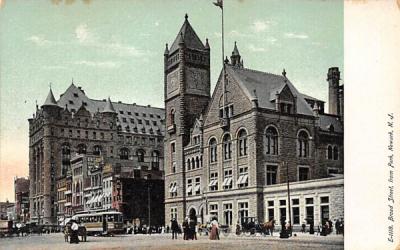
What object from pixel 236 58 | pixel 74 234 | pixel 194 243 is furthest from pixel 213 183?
pixel 74 234

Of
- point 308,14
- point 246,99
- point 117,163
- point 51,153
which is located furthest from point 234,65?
point 51,153

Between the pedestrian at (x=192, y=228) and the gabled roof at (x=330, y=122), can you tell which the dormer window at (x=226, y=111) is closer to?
the gabled roof at (x=330, y=122)

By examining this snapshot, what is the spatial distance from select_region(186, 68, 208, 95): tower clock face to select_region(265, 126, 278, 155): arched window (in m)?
0.46

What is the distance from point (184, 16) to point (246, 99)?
2.05 feet

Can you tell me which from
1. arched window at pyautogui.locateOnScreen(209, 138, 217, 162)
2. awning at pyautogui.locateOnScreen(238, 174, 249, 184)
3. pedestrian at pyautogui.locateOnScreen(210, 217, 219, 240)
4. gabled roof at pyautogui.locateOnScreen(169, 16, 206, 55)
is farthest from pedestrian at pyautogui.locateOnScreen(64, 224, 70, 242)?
gabled roof at pyautogui.locateOnScreen(169, 16, 206, 55)

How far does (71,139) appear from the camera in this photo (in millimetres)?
4730

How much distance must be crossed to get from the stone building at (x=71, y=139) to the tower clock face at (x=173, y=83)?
129 millimetres

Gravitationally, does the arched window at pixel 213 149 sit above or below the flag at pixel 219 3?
below

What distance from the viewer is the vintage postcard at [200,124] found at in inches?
181

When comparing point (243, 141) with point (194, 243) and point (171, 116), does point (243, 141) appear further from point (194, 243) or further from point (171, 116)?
point (194, 243)

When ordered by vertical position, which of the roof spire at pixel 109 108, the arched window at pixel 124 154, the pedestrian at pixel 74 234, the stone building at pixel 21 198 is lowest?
the pedestrian at pixel 74 234

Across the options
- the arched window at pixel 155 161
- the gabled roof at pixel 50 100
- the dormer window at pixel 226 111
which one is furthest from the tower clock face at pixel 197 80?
the gabled roof at pixel 50 100
